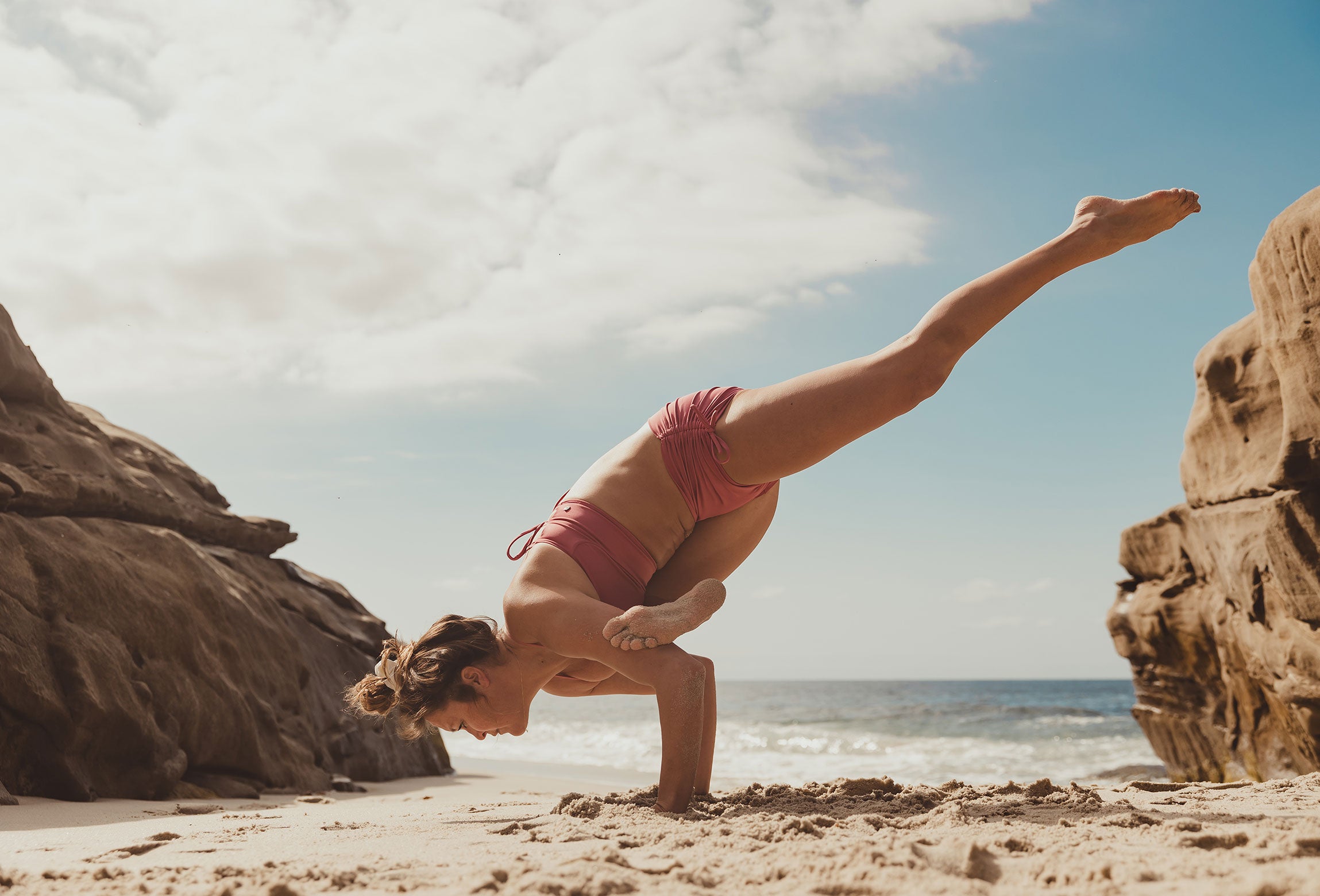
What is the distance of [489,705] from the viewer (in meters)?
2.99

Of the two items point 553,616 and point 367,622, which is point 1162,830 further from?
point 367,622

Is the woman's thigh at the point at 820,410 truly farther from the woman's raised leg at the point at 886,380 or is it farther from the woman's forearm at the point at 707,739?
the woman's forearm at the point at 707,739

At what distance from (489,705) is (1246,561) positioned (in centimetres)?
486

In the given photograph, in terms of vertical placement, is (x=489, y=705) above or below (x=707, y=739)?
above

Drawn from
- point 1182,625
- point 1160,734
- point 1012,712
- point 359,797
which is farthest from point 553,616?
point 1012,712

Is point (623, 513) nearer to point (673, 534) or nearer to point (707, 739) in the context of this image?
point (673, 534)

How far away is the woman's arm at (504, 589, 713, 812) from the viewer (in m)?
2.59

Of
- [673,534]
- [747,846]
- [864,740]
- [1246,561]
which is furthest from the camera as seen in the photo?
[864,740]

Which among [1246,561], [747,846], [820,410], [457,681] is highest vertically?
[820,410]

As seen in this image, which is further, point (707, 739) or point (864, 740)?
point (864, 740)

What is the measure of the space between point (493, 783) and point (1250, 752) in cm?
569

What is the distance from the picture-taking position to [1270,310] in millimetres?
4797

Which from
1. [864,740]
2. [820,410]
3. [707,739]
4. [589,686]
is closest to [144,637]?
[589,686]

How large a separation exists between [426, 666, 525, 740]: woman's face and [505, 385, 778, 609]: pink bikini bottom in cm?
43
